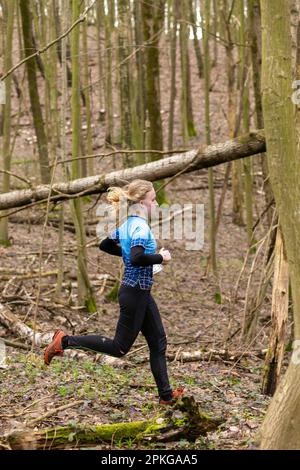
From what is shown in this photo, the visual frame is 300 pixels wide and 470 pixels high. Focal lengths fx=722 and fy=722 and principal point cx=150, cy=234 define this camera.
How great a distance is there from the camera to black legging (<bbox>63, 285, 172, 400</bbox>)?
5.72 metres

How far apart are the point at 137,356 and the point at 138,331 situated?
276 cm

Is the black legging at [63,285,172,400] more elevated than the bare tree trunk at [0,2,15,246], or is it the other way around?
the bare tree trunk at [0,2,15,246]

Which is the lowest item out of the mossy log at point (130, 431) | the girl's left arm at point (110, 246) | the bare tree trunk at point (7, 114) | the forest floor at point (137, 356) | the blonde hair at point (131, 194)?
the forest floor at point (137, 356)

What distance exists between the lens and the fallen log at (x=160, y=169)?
662 centimetres

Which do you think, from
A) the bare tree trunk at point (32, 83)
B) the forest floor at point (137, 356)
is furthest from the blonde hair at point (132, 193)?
the bare tree trunk at point (32, 83)

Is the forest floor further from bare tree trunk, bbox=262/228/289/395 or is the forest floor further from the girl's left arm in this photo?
the girl's left arm

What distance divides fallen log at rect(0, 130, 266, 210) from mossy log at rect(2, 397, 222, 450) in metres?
2.45

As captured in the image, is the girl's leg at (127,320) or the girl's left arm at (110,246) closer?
the girl's leg at (127,320)

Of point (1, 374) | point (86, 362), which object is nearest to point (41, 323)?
point (86, 362)

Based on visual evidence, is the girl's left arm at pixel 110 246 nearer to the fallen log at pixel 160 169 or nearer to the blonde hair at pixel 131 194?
the blonde hair at pixel 131 194

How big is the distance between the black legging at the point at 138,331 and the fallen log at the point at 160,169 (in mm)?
1598

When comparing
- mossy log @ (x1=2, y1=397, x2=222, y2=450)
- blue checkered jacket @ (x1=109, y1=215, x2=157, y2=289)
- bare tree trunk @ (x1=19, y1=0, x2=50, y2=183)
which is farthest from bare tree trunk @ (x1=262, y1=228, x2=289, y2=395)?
bare tree trunk @ (x1=19, y1=0, x2=50, y2=183)

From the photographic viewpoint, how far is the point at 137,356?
8539mm

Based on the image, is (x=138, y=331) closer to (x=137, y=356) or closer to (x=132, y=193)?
(x=132, y=193)
